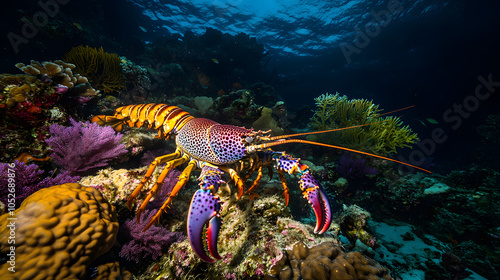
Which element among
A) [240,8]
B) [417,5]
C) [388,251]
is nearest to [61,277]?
[388,251]

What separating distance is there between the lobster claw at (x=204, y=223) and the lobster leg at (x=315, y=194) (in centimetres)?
116

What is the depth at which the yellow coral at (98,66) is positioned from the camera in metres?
4.21

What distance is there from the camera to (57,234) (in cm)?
146

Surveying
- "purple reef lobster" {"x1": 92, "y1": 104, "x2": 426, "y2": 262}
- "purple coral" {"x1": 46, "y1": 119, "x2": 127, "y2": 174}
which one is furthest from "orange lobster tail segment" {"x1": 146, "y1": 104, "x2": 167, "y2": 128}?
"purple coral" {"x1": 46, "y1": 119, "x2": 127, "y2": 174}

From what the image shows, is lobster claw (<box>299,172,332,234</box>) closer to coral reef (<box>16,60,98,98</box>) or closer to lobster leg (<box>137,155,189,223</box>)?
lobster leg (<box>137,155,189,223</box>)

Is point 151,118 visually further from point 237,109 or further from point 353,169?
point 353,169

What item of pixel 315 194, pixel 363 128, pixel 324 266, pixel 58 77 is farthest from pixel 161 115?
pixel 363 128

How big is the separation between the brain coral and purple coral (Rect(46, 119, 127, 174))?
776 millimetres

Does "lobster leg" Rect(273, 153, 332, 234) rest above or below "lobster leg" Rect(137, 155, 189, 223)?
above

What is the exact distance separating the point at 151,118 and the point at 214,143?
2454 millimetres

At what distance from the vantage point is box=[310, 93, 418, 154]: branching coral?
5.27 m

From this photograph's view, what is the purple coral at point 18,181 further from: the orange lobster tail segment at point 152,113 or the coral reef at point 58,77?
the orange lobster tail segment at point 152,113

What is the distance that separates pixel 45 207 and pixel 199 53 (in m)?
14.6

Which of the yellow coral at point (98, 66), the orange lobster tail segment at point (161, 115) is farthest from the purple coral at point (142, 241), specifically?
the yellow coral at point (98, 66)
